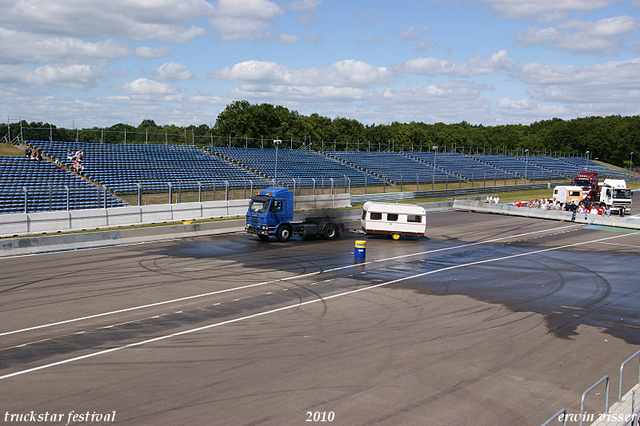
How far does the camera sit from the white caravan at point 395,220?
96.8ft

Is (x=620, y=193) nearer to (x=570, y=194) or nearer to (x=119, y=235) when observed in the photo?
(x=570, y=194)

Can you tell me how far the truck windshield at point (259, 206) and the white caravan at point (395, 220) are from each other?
6143 millimetres

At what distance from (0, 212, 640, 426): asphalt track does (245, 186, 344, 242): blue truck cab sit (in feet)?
11.6

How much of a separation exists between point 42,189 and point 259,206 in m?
13.5

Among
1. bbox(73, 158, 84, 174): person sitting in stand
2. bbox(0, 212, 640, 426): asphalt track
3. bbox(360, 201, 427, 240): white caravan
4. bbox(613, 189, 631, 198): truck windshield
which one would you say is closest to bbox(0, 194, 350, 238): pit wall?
bbox(0, 212, 640, 426): asphalt track

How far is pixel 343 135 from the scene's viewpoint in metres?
112

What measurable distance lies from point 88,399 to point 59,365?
2.05 meters

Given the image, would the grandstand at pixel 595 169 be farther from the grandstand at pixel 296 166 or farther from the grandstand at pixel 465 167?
the grandstand at pixel 296 166

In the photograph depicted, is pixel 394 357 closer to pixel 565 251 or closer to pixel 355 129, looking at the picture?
pixel 565 251

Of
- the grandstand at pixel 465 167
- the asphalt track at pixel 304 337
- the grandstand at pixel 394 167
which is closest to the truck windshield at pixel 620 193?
the grandstand at pixel 394 167

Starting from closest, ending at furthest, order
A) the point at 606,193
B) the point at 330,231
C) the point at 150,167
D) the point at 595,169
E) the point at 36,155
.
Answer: the point at 330,231 → the point at 36,155 → the point at 150,167 → the point at 606,193 → the point at 595,169

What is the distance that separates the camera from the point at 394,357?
1120 cm

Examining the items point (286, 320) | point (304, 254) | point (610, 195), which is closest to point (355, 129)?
point (610, 195)

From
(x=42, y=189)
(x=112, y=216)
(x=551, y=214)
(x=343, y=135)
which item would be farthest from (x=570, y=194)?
(x=343, y=135)
